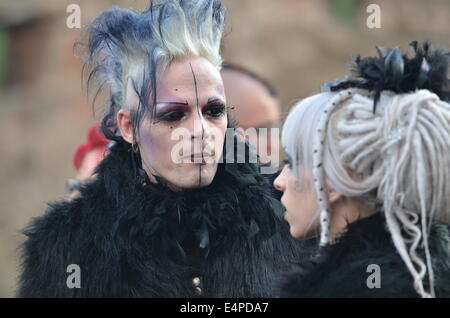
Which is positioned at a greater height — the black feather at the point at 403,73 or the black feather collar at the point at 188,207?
the black feather at the point at 403,73

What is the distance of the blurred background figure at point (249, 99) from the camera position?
21.6 feet

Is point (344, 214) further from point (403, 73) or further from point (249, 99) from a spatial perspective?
point (249, 99)

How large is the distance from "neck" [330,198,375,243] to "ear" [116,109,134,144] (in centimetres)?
111

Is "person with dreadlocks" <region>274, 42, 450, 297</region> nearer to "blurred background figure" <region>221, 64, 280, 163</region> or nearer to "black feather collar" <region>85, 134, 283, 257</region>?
"black feather collar" <region>85, 134, 283, 257</region>

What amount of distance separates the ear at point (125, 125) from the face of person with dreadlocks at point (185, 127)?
0.08m

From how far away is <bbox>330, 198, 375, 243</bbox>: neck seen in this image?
9.64 ft

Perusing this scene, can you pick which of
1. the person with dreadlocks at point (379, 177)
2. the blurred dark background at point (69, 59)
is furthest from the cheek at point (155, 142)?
the blurred dark background at point (69, 59)

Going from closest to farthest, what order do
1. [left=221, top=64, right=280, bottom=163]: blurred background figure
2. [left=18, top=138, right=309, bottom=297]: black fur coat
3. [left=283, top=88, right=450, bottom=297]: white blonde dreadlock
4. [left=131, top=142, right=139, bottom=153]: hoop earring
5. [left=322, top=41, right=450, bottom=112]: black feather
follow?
1. [left=283, top=88, right=450, bottom=297]: white blonde dreadlock
2. [left=322, top=41, right=450, bottom=112]: black feather
3. [left=18, top=138, right=309, bottom=297]: black fur coat
4. [left=131, top=142, right=139, bottom=153]: hoop earring
5. [left=221, top=64, right=280, bottom=163]: blurred background figure

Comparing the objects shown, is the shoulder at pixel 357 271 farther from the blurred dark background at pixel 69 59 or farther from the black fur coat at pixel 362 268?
the blurred dark background at pixel 69 59

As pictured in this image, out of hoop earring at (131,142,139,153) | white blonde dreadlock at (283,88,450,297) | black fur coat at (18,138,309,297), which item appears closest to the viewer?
white blonde dreadlock at (283,88,450,297)

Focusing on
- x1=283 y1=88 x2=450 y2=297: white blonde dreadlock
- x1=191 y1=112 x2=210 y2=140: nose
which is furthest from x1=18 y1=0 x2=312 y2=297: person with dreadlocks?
x1=283 y1=88 x2=450 y2=297: white blonde dreadlock

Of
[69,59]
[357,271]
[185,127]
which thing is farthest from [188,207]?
[69,59]

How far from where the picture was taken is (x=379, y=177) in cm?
282

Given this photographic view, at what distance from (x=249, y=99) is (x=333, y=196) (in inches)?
153
